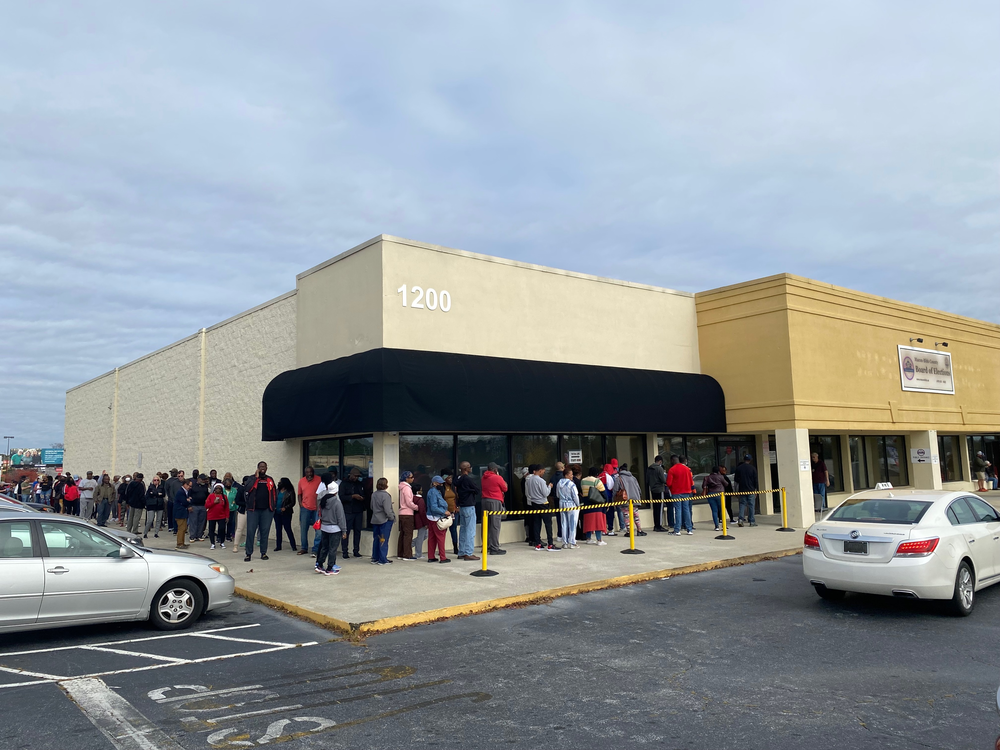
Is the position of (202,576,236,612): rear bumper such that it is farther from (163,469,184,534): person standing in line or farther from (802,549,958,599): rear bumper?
(163,469,184,534): person standing in line

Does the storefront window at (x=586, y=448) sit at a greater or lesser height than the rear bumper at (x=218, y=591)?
greater

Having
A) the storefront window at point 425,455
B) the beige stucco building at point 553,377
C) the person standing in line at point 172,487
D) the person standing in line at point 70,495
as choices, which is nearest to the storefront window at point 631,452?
the beige stucco building at point 553,377

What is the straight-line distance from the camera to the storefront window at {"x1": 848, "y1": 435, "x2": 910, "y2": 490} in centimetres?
2434

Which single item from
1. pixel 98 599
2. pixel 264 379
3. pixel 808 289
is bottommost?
pixel 98 599

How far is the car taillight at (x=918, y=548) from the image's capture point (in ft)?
28.1

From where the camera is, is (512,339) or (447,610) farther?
(512,339)

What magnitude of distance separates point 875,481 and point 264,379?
65.4 ft

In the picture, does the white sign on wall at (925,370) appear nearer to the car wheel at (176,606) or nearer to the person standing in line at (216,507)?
the person standing in line at (216,507)

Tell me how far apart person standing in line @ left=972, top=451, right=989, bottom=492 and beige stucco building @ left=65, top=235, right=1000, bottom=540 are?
3615mm

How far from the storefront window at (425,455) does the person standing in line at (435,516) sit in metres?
1.32

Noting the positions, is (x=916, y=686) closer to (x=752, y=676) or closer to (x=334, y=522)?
(x=752, y=676)

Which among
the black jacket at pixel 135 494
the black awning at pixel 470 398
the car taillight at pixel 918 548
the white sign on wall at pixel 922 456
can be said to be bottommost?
the car taillight at pixel 918 548

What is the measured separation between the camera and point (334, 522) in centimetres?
1214

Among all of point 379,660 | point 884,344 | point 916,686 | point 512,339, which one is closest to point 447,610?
point 379,660
